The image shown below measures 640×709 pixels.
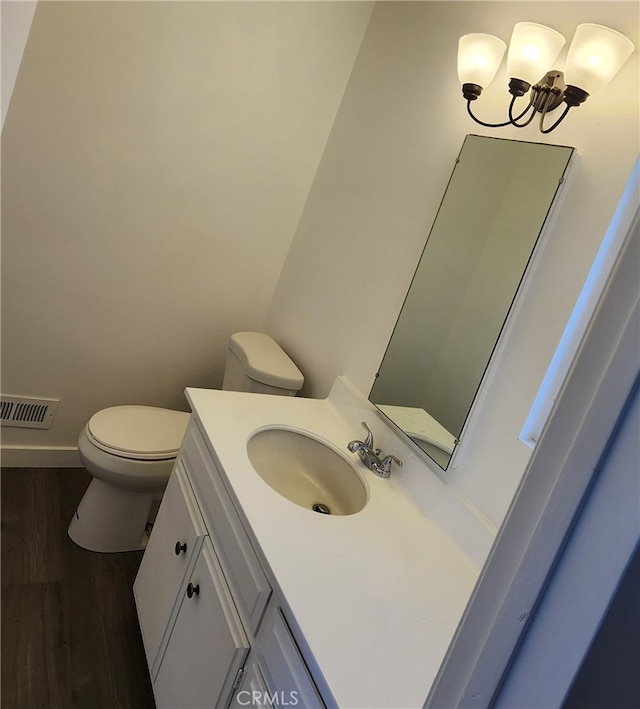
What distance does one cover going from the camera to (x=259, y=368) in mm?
2082

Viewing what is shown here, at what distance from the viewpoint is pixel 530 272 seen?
133cm

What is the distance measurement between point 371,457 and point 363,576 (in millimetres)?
496

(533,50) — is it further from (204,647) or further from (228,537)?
(204,647)

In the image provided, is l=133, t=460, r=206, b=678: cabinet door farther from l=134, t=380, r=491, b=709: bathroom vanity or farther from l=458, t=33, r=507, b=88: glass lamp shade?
l=458, t=33, r=507, b=88: glass lamp shade

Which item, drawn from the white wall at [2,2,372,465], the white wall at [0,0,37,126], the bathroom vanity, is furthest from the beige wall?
the white wall at [0,0,37,126]

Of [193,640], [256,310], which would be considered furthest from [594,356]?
[256,310]

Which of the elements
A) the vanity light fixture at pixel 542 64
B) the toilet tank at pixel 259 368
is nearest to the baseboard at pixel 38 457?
the toilet tank at pixel 259 368

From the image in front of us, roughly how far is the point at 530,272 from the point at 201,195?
1408mm

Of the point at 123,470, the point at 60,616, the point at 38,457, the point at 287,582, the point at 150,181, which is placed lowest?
the point at 60,616

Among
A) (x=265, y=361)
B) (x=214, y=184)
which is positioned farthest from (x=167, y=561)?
(x=214, y=184)

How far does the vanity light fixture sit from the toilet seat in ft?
4.69

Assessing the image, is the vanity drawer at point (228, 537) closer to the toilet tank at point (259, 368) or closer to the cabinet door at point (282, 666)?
the cabinet door at point (282, 666)

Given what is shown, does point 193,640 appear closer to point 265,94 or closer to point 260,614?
point 260,614

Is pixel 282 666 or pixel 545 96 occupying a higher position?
pixel 545 96
